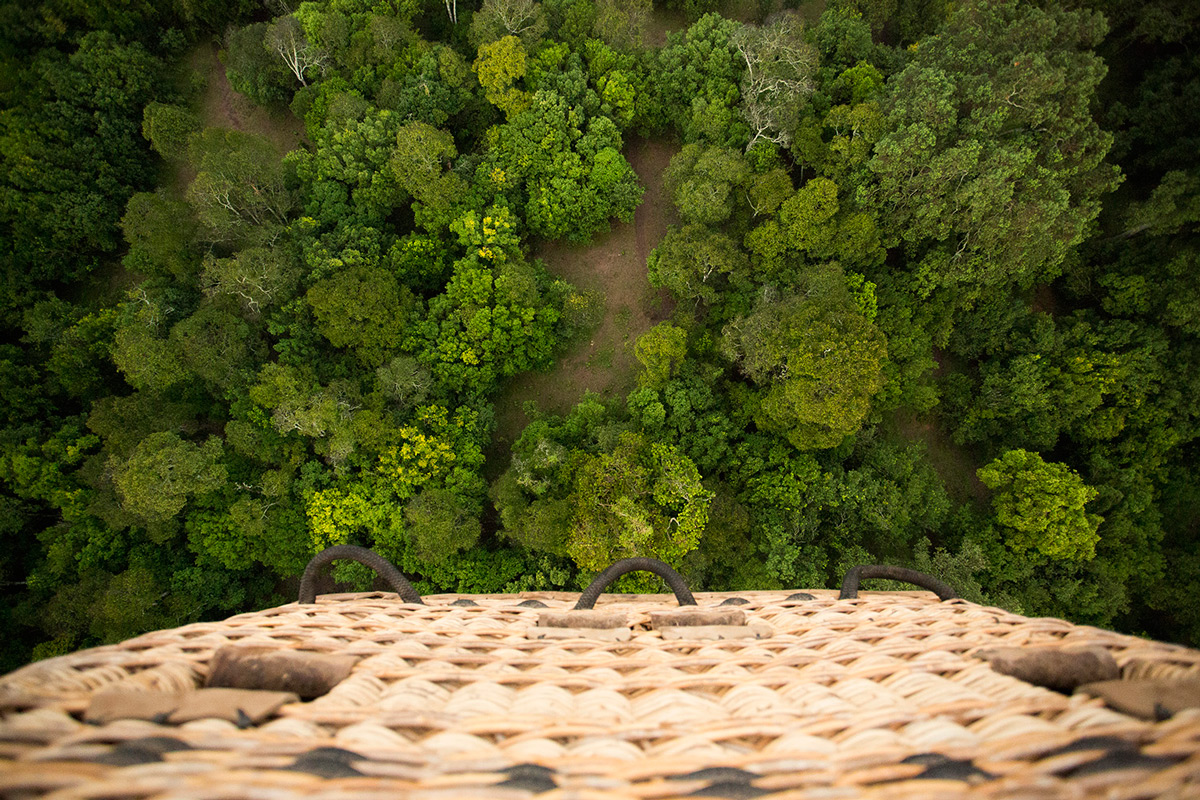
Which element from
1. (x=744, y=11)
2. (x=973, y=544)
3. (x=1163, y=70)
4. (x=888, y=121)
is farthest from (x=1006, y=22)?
(x=973, y=544)

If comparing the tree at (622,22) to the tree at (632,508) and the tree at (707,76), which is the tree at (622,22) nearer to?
the tree at (707,76)

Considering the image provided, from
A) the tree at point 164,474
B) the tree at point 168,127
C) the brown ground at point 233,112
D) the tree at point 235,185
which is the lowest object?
the tree at point 164,474

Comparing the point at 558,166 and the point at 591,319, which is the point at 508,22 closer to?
the point at 558,166

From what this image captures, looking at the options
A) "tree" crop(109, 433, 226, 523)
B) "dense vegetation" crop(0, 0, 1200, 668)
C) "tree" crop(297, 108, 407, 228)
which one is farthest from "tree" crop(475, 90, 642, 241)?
"tree" crop(109, 433, 226, 523)

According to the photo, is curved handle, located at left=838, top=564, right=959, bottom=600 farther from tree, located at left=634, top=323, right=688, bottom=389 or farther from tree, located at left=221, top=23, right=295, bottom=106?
tree, located at left=221, top=23, right=295, bottom=106

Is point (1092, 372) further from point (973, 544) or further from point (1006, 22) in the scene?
point (1006, 22)

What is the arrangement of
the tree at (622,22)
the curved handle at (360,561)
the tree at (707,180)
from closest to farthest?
1. the curved handle at (360,561)
2. the tree at (707,180)
3. the tree at (622,22)

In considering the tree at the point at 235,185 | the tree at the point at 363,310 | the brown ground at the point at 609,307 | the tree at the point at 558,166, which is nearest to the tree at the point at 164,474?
the tree at the point at 363,310

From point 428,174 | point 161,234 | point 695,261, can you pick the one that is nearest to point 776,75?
point 695,261
